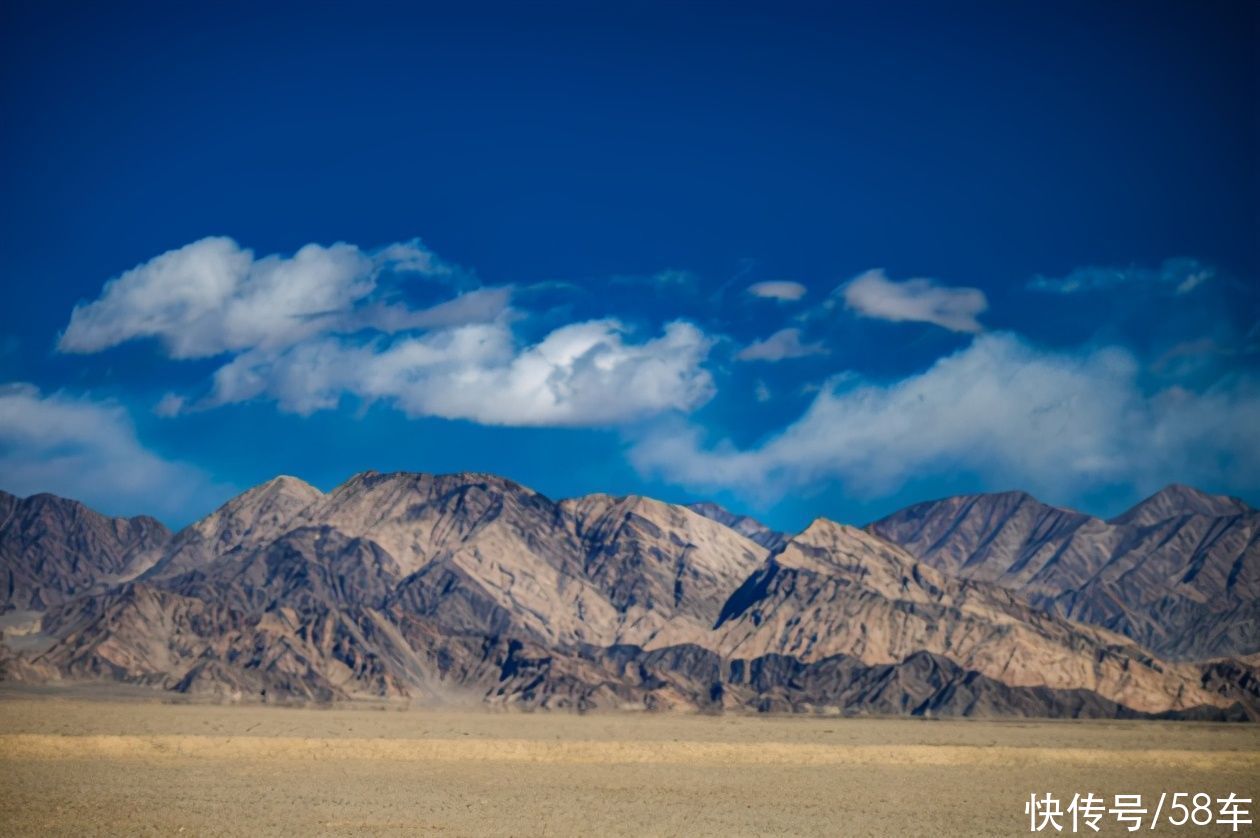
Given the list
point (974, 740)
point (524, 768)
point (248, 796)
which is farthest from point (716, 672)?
point (248, 796)

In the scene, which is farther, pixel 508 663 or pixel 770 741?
pixel 508 663

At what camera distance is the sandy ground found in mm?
49375

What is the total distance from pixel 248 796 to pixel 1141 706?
126 meters

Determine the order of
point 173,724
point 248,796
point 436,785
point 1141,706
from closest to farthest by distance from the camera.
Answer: point 248,796 → point 436,785 → point 173,724 → point 1141,706

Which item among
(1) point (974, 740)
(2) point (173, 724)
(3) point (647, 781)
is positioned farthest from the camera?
(1) point (974, 740)

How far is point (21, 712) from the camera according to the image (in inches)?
3839

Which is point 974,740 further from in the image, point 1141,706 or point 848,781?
point 1141,706

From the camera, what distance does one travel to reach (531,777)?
65.2 meters

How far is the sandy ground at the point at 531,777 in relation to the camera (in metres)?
49.4

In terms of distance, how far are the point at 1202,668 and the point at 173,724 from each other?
128 m

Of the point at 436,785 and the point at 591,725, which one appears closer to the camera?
the point at 436,785

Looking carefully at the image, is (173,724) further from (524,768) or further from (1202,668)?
(1202,668)

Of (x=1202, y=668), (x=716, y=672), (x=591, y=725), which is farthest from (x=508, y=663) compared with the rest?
(x=1202, y=668)

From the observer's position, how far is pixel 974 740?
347 ft
